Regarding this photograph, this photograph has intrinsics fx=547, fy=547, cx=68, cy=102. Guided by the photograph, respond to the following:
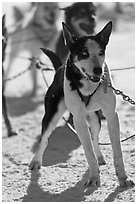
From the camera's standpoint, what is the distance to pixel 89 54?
2.73 metres

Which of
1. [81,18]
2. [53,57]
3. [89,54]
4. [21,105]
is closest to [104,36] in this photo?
[89,54]

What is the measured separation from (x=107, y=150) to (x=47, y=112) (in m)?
0.68

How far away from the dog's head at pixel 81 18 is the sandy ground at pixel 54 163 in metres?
0.78

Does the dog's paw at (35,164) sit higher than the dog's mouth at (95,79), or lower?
lower

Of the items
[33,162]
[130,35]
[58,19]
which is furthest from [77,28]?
[130,35]

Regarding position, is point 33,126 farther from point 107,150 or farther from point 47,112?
point 47,112

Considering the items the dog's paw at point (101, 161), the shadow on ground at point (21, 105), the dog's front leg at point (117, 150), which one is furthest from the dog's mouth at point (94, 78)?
the shadow on ground at point (21, 105)

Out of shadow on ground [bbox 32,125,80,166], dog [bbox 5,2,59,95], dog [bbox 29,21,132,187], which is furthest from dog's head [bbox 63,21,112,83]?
dog [bbox 5,2,59,95]

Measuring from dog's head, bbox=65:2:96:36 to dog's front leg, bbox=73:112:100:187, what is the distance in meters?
1.33

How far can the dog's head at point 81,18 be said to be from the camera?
4109mm

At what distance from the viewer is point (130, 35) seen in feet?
28.9

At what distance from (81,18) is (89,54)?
1.42 meters

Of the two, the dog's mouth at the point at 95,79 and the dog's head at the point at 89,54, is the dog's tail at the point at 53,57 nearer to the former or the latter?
the dog's head at the point at 89,54

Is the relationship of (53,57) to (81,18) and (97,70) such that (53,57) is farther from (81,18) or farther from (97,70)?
(97,70)
